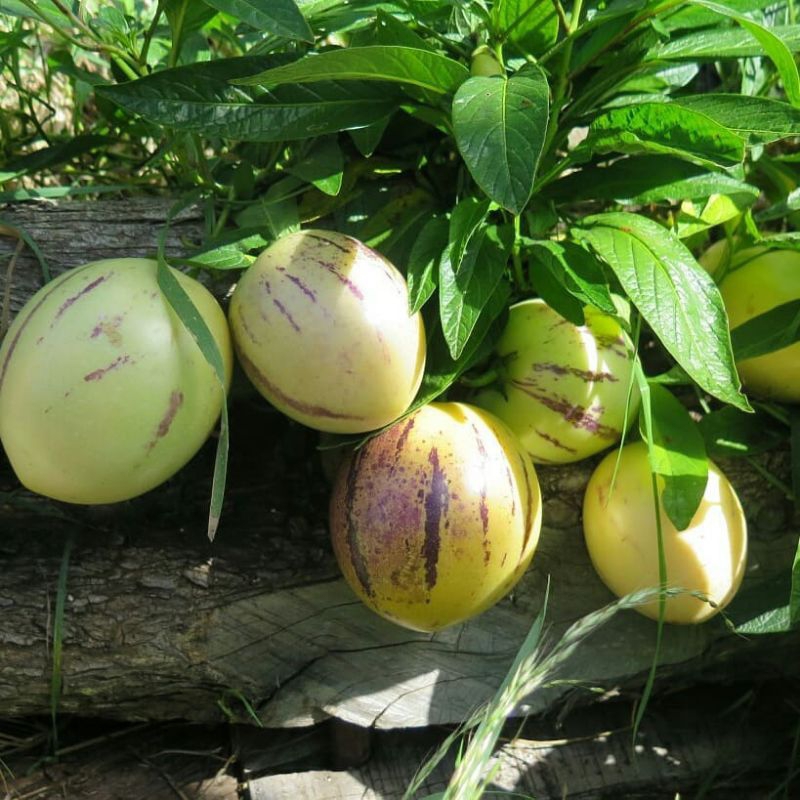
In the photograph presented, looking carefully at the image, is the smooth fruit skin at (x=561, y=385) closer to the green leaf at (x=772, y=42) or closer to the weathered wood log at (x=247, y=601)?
the weathered wood log at (x=247, y=601)

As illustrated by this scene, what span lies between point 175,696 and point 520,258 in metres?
0.63

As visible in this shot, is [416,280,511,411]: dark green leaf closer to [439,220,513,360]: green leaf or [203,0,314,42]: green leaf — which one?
[439,220,513,360]: green leaf

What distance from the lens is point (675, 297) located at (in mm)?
853

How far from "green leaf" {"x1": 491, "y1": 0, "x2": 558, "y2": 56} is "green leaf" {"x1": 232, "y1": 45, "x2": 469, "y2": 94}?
11 centimetres

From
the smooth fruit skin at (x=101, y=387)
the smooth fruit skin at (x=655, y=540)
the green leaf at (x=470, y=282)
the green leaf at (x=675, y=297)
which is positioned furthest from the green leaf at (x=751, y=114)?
the smooth fruit skin at (x=101, y=387)

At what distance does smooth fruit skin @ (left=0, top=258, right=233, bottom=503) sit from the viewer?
0.77 m

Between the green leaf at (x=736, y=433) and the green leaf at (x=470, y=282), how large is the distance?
0.33m

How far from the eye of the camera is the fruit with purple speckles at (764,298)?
40.3 inches

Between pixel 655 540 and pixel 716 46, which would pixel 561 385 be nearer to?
pixel 655 540

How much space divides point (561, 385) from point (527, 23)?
37 cm

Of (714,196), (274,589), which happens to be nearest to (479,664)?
(274,589)

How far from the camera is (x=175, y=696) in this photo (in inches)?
41.5

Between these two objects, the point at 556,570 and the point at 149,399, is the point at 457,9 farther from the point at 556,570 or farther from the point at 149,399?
the point at 556,570

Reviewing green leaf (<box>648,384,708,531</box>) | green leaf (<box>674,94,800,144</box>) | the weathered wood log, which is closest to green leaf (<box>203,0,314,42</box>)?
the weathered wood log
